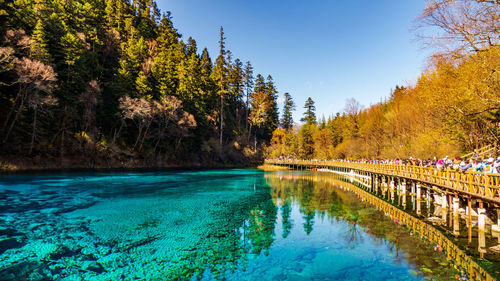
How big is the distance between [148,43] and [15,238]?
5102 centimetres

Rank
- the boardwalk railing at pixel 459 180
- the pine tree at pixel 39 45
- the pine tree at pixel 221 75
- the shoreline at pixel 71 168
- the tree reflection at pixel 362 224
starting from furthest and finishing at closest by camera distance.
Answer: the pine tree at pixel 221 75 < the shoreline at pixel 71 168 < the pine tree at pixel 39 45 < the boardwalk railing at pixel 459 180 < the tree reflection at pixel 362 224

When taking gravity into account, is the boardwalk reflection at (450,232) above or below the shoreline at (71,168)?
below

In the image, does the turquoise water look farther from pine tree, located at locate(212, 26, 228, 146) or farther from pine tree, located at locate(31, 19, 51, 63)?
pine tree, located at locate(212, 26, 228, 146)

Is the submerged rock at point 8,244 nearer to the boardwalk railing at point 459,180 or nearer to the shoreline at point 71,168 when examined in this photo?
the boardwalk railing at point 459,180

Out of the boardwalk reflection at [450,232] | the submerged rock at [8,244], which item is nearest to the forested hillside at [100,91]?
the submerged rock at [8,244]

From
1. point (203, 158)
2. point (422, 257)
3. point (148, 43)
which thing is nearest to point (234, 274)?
point (422, 257)

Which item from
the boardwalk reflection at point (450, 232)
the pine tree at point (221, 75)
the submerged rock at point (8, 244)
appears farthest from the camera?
the pine tree at point (221, 75)

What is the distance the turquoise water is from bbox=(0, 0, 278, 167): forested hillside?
18.5 m

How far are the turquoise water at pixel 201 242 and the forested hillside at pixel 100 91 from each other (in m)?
18.5

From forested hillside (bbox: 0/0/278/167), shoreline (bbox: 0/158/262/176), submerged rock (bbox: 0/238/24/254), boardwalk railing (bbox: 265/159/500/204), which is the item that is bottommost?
submerged rock (bbox: 0/238/24/254)

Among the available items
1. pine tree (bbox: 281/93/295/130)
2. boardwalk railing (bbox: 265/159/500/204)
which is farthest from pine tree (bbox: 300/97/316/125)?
boardwalk railing (bbox: 265/159/500/204)

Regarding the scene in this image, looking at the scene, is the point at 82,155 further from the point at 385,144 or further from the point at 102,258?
the point at 385,144

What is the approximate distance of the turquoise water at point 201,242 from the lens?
24.3 feet

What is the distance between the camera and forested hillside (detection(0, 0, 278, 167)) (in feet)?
98.2
